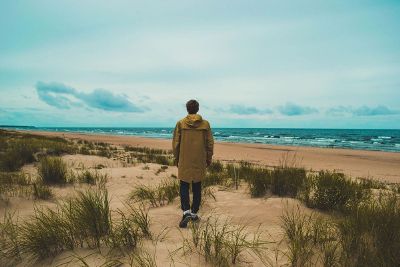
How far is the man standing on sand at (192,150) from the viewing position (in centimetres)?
430

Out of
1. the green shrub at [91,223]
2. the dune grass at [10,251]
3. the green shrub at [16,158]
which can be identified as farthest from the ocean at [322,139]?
the dune grass at [10,251]

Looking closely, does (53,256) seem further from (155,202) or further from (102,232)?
(155,202)

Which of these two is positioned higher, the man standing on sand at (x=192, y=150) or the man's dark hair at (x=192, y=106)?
Result: the man's dark hair at (x=192, y=106)

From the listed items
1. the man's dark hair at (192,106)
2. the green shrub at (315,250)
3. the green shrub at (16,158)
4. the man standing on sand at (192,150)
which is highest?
the man's dark hair at (192,106)

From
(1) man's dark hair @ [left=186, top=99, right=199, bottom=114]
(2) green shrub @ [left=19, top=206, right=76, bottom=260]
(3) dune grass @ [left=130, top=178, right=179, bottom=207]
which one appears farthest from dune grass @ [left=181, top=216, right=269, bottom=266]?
(3) dune grass @ [left=130, top=178, right=179, bottom=207]

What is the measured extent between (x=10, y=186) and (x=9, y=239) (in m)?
2.55

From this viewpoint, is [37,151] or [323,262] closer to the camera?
[323,262]

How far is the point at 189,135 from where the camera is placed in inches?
171

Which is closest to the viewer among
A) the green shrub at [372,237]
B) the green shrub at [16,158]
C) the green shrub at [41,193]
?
the green shrub at [372,237]

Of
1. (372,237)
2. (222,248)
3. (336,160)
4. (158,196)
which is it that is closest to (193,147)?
(222,248)

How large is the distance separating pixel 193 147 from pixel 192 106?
0.60m

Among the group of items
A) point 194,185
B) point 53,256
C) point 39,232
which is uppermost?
point 194,185

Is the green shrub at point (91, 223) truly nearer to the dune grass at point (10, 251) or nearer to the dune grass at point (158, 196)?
the dune grass at point (10, 251)

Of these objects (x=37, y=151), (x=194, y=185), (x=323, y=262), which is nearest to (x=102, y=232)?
(x=194, y=185)
